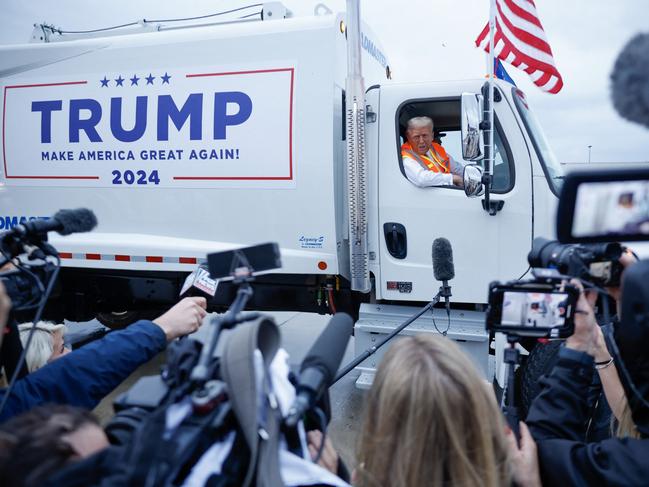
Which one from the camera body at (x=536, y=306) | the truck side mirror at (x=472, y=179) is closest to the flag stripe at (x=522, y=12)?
the truck side mirror at (x=472, y=179)

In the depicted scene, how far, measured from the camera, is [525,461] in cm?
129

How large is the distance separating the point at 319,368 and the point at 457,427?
0.34m

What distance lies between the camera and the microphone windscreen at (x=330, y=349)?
1069mm

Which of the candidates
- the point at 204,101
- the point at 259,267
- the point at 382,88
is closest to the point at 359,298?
the point at 382,88

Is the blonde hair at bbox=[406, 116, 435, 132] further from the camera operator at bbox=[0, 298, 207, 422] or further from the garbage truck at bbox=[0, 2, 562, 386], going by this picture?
the camera operator at bbox=[0, 298, 207, 422]

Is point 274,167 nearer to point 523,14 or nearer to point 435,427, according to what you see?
point 523,14

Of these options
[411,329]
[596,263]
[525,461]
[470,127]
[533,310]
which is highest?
[470,127]

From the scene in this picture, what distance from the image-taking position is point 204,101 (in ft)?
12.2

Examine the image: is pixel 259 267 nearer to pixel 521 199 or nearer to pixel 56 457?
pixel 56 457

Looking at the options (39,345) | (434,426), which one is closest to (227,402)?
(434,426)

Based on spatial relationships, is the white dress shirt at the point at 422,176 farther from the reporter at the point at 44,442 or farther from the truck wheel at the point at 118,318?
the truck wheel at the point at 118,318

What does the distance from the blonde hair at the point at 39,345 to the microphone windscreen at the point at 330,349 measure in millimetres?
1649

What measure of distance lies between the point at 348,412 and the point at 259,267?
3.01 meters

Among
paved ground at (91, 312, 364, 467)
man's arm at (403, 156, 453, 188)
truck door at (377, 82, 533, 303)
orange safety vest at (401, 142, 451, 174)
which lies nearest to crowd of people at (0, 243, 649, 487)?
paved ground at (91, 312, 364, 467)
